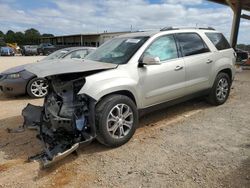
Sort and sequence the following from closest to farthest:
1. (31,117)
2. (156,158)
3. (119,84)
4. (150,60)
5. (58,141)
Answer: (156,158) < (58,141) < (119,84) < (150,60) < (31,117)

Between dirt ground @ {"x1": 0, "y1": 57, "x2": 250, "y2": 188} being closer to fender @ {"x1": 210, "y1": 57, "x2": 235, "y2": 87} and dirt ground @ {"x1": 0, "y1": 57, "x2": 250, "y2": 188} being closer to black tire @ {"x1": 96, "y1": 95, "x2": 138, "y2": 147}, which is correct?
black tire @ {"x1": 96, "y1": 95, "x2": 138, "y2": 147}

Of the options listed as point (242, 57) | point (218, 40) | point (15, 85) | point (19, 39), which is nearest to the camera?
point (218, 40)

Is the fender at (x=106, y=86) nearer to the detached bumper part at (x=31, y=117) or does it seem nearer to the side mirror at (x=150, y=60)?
the side mirror at (x=150, y=60)

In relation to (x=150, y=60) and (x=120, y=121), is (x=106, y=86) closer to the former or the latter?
(x=120, y=121)

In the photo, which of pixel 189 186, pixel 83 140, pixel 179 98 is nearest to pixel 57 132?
pixel 83 140

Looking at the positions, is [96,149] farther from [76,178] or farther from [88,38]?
[88,38]

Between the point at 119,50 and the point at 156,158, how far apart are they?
2121 mm

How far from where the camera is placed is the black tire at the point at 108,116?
4082mm

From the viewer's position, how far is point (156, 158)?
3971 mm

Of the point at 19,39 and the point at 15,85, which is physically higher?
the point at 19,39

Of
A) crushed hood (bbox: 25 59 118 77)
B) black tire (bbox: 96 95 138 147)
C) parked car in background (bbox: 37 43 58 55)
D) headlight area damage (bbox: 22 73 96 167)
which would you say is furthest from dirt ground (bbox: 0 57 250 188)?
parked car in background (bbox: 37 43 58 55)

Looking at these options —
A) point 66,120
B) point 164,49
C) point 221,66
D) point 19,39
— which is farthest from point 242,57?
point 19,39

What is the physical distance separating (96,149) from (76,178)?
2.78 feet

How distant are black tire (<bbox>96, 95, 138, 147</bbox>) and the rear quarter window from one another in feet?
9.34
